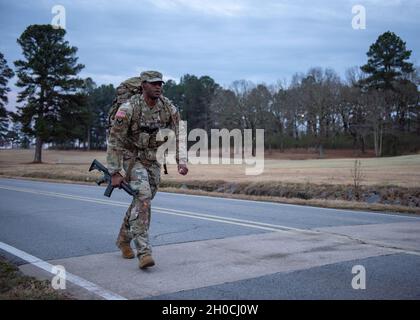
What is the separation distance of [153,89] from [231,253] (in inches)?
92.2

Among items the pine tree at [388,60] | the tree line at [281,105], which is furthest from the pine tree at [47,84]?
the pine tree at [388,60]

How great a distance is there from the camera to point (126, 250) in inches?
249

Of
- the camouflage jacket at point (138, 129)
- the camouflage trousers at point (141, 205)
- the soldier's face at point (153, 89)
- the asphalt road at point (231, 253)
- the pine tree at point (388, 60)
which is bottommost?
the asphalt road at point (231, 253)

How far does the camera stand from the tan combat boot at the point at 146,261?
5.59 metres

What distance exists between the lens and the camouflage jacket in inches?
234

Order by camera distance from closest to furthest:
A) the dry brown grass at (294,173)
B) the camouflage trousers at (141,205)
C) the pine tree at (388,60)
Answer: the camouflage trousers at (141,205), the dry brown grass at (294,173), the pine tree at (388,60)

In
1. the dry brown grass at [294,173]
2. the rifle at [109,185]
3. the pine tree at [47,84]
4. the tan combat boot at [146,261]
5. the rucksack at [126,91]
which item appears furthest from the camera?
the pine tree at [47,84]

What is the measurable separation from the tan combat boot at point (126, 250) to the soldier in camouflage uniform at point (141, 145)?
228mm

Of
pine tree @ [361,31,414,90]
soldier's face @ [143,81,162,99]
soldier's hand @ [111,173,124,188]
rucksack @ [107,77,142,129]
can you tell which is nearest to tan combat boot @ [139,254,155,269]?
soldier's hand @ [111,173,124,188]

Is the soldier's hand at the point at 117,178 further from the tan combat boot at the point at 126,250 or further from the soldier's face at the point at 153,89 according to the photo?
the soldier's face at the point at 153,89

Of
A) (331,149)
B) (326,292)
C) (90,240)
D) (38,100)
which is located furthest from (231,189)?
(331,149)

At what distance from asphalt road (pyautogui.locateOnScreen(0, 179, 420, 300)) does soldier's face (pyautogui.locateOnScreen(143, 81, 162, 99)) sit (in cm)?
205

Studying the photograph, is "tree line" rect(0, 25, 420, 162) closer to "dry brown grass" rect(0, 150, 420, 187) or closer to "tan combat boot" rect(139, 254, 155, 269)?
"dry brown grass" rect(0, 150, 420, 187)
